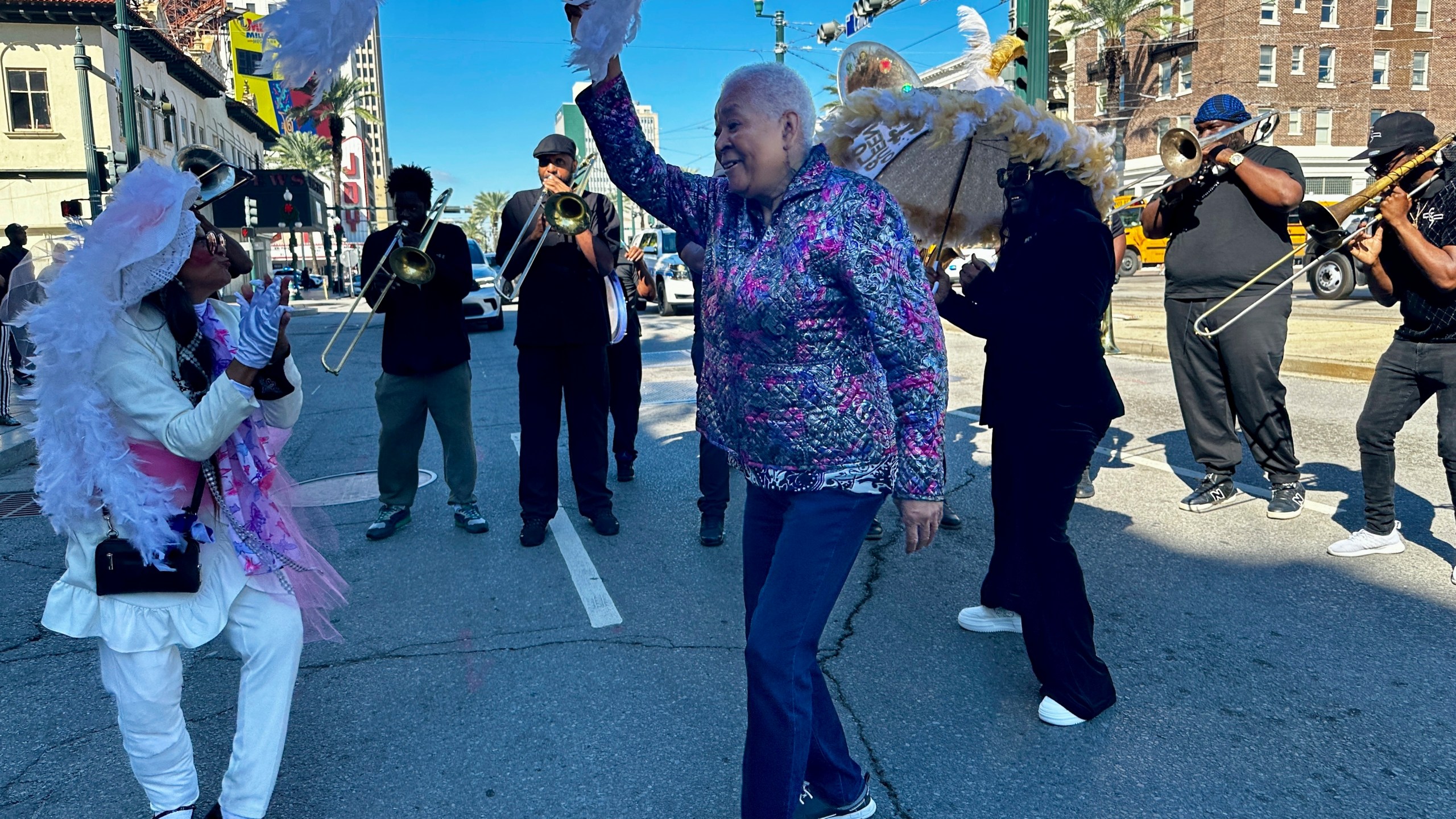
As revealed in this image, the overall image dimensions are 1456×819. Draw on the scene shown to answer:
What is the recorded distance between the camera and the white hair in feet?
7.59

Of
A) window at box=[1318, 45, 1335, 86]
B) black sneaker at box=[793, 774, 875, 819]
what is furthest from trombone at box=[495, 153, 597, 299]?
window at box=[1318, 45, 1335, 86]

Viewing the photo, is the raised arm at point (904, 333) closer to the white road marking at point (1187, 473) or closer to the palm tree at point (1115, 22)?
the white road marking at point (1187, 473)

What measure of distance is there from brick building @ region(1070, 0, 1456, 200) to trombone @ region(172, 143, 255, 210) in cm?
4676

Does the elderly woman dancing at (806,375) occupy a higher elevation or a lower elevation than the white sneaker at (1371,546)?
higher

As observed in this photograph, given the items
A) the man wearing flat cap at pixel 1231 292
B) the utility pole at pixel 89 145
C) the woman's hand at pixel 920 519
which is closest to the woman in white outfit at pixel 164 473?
the woman's hand at pixel 920 519

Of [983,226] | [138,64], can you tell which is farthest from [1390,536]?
[138,64]

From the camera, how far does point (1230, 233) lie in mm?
5230

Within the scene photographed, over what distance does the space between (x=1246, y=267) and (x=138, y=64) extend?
3810 centimetres

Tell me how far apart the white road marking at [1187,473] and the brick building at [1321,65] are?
1637 inches

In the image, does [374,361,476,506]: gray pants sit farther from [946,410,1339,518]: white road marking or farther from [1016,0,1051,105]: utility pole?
[1016,0,1051,105]: utility pole

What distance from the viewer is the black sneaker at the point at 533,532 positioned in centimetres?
523

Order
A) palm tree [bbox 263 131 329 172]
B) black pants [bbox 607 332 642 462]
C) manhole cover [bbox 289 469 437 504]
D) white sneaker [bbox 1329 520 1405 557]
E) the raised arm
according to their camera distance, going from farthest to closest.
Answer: palm tree [bbox 263 131 329 172], black pants [bbox 607 332 642 462], manhole cover [bbox 289 469 437 504], white sneaker [bbox 1329 520 1405 557], the raised arm

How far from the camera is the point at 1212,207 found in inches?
207

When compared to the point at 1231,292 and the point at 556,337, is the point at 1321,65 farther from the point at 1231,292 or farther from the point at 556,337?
the point at 556,337
